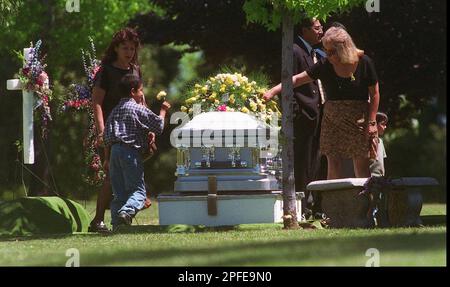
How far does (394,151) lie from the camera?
30594 mm

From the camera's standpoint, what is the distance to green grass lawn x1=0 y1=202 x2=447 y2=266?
28.1 ft

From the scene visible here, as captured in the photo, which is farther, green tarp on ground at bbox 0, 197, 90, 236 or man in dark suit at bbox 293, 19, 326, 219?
man in dark suit at bbox 293, 19, 326, 219

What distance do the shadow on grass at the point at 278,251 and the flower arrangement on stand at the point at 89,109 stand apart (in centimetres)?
442

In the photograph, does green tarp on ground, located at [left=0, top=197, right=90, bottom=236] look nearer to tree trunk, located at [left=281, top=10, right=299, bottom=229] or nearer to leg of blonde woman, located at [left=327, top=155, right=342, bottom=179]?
tree trunk, located at [left=281, top=10, right=299, bottom=229]

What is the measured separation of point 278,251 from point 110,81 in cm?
403

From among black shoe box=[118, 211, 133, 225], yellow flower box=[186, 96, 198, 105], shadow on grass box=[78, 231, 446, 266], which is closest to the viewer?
shadow on grass box=[78, 231, 446, 266]

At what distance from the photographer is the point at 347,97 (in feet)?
39.6

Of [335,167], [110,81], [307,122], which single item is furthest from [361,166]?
[110,81]

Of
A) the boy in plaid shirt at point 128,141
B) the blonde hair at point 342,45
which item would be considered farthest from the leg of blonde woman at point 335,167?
the boy in plaid shirt at point 128,141

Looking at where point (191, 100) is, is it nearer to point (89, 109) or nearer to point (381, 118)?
point (89, 109)

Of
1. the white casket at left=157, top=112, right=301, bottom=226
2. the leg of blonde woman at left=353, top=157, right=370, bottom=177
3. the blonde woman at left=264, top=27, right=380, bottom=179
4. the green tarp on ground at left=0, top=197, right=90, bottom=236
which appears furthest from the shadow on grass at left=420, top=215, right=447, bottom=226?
the green tarp on ground at left=0, top=197, right=90, bottom=236

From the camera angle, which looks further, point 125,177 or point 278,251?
point 125,177

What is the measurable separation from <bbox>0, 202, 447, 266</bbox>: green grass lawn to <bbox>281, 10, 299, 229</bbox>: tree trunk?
0.23m
